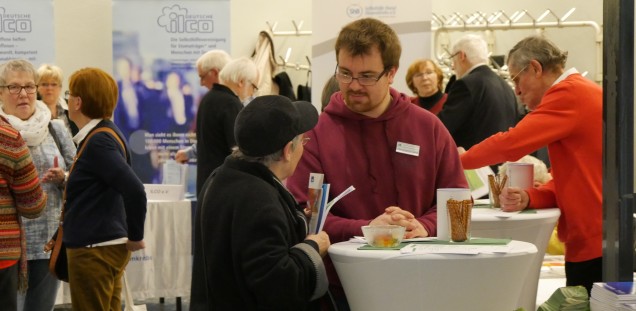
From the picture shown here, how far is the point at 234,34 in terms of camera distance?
28.4ft

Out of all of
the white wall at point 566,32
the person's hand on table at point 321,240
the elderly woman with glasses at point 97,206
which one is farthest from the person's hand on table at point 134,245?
the white wall at point 566,32

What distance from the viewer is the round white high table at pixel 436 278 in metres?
2.41

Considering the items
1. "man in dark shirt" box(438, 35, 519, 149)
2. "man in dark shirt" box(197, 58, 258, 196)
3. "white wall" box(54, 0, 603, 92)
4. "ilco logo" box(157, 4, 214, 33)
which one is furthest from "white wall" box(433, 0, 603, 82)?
"man in dark shirt" box(197, 58, 258, 196)

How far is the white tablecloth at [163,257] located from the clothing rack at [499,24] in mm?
3132

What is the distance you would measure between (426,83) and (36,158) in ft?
9.16

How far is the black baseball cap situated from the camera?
243cm

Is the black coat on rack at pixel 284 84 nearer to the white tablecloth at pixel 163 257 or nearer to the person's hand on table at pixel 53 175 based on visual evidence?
the white tablecloth at pixel 163 257

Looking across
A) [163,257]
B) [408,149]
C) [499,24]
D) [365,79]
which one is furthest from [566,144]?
[499,24]

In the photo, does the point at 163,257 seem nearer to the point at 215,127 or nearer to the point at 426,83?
the point at 215,127

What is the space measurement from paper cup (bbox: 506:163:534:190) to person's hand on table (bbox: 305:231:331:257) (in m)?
1.25

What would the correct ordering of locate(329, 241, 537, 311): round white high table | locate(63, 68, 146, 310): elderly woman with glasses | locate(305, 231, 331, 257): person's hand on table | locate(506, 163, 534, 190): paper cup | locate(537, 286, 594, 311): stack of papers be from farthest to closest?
locate(63, 68, 146, 310): elderly woman with glasses, locate(506, 163, 534, 190): paper cup, locate(305, 231, 331, 257): person's hand on table, locate(329, 241, 537, 311): round white high table, locate(537, 286, 594, 311): stack of papers

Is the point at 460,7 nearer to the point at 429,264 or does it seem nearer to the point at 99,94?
the point at 99,94

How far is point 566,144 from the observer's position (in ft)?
11.1

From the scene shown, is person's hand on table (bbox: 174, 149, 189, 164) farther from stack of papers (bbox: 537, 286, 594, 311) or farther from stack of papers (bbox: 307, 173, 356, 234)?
stack of papers (bbox: 537, 286, 594, 311)
